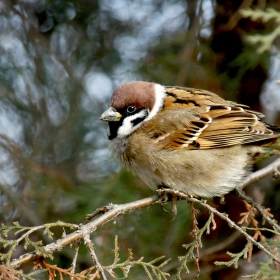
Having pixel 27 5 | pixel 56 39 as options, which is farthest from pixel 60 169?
pixel 27 5

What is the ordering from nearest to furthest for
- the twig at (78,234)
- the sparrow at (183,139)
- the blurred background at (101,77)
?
the twig at (78,234) → the sparrow at (183,139) → the blurred background at (101,77)

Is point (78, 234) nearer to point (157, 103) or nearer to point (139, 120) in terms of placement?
point (139, 120)

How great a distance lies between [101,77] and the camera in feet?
15.1

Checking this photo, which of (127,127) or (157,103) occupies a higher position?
(157,103)

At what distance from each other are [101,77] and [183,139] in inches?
55.1

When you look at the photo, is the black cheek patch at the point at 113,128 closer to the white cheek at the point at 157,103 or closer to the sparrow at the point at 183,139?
the sparrow at the point at 183,139

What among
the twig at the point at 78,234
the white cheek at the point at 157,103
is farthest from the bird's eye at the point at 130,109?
the twig at the point at 78,234

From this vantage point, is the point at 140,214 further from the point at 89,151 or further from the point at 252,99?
the point at 252,99

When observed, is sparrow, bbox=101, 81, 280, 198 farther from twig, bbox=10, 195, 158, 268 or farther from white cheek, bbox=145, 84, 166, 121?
twig, bbox=10, 195, 158, 268

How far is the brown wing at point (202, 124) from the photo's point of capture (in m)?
3.44

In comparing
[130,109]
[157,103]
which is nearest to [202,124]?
[157,103]

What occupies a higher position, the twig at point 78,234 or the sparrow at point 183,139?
the twig at point 78,234

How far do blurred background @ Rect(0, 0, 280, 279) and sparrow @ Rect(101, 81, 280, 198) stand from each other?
2.40 ft

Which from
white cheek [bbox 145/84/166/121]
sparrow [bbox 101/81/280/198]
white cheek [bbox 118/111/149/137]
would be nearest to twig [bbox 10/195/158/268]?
sparrow [bbox 101/81/280/198]
